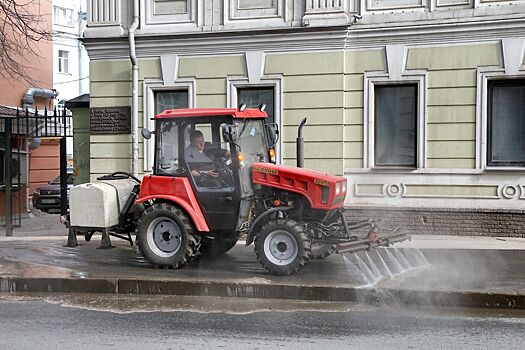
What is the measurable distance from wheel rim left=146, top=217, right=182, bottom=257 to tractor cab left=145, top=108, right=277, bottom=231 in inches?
21.0

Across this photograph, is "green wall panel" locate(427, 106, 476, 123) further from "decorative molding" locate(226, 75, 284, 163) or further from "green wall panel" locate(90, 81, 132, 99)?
"green wall panel" locate(90, 81, 132, 99)

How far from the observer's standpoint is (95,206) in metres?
9.46

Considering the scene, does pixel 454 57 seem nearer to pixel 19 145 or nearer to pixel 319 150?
pixel 319 150

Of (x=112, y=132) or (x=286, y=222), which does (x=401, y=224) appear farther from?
(x=112, y=132)

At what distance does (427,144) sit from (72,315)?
8.19 meters

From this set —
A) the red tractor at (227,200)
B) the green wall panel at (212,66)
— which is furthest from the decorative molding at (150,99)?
the red tractor at (227,200)

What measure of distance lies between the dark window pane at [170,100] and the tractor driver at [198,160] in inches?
204

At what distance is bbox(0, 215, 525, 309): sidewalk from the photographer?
7.68 metres

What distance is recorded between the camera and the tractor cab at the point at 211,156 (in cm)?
888

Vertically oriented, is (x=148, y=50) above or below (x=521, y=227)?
above

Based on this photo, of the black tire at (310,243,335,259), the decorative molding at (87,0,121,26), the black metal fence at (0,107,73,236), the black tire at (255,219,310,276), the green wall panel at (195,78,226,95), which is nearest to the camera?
the black tire at (255,219,310,276)

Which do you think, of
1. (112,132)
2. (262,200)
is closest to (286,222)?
(262,200)

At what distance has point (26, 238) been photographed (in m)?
13.3

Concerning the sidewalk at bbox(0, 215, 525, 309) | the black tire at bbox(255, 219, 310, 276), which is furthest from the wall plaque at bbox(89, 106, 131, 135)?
the black tire at bbox(255, 219, 310, 276)
